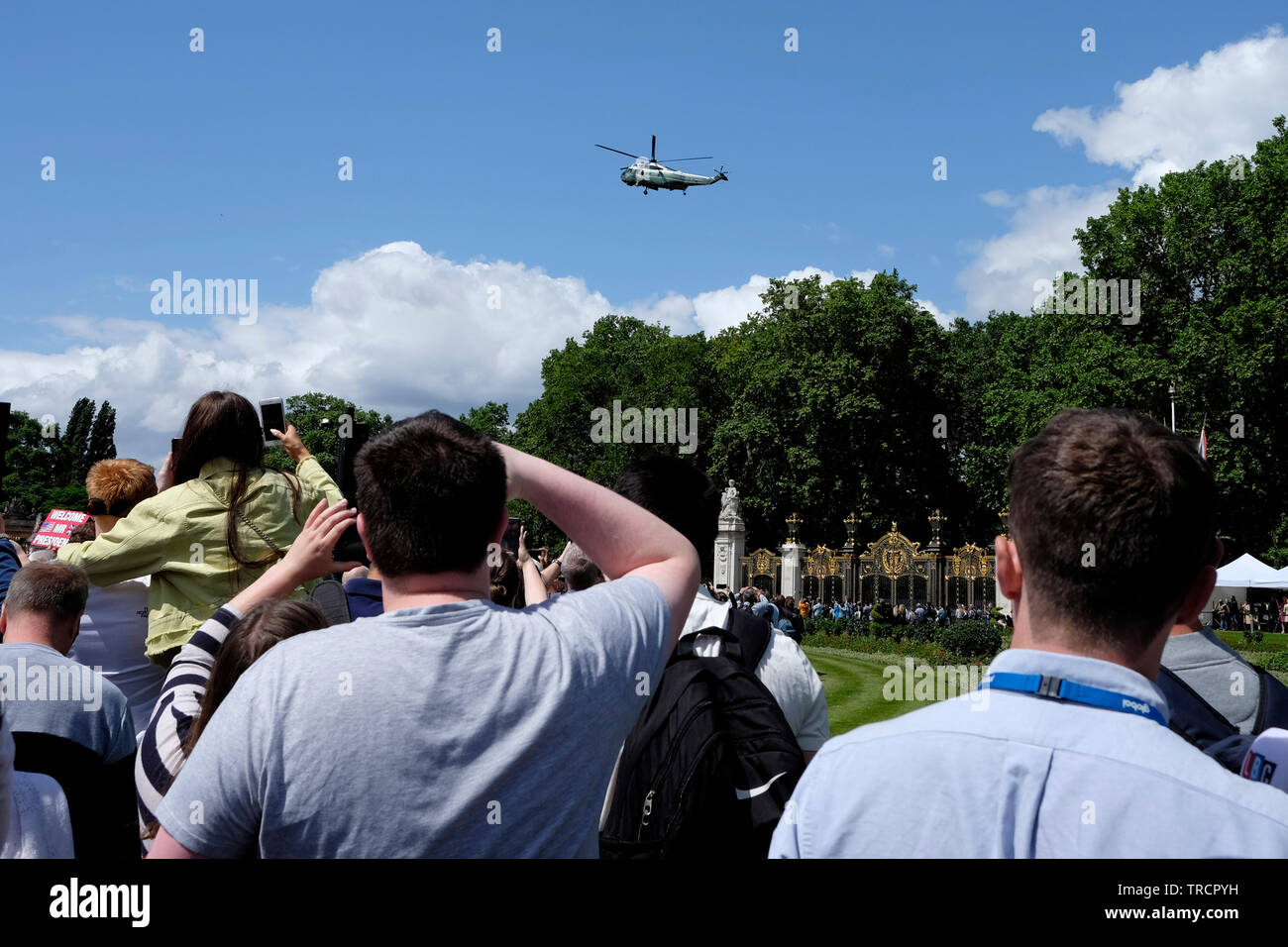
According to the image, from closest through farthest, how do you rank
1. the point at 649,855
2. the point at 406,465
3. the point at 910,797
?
the point at 910,797, the point at 406,465, the point at 649,855

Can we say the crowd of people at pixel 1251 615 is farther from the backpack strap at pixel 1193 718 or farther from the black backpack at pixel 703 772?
the black backpack at pixel 703 772

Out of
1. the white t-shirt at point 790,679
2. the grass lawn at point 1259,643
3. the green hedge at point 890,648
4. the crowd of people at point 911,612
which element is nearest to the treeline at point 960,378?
the grass lawn at point 1259,643

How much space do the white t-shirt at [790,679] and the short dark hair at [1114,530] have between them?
5.58 ft

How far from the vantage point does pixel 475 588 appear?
2.12m

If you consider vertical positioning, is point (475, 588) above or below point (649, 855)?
above

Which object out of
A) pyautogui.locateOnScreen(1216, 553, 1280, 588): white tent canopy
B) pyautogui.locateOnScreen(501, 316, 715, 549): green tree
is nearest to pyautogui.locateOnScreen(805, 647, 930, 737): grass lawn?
pyautogui.locateOnScreen(1216, 553, 1280, 588): white tent canopy

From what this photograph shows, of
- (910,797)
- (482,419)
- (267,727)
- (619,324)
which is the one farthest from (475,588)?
(482,419)

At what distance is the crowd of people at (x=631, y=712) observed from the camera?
1.56 meters

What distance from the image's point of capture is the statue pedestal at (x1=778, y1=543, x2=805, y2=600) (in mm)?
36469

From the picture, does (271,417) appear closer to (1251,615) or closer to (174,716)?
(174,716)

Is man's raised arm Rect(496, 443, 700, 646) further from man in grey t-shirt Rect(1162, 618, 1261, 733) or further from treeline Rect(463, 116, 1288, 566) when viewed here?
treeline Rect(463, 116, 1288, 566)

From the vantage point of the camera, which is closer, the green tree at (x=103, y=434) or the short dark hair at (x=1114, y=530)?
the short dark hair at (x=1114, y=530)

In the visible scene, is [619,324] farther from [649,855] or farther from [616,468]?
[649,855]

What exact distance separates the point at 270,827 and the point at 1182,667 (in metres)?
2.61
